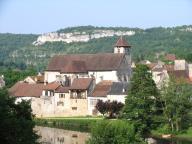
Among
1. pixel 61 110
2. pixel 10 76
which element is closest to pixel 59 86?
pixel 61 110

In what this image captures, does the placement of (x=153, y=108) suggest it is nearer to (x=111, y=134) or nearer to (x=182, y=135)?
(x=182, y=135)

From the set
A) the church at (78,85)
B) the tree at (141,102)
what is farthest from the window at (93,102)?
the tree at (141,102)

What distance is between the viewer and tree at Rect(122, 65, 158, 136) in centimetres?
4416

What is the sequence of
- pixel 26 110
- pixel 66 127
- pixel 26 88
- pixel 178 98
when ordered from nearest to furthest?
pixel 26 110
pixel 178 98
pixel 66 127
pixel 26 88

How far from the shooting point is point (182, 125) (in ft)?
166

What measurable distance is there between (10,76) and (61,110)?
28750mm

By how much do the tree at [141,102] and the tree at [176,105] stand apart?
11.9 ft

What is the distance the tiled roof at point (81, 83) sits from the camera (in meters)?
66.1

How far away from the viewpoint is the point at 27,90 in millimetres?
69438

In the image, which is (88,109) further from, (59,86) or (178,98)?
(178,98)

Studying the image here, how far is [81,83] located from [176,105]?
1902cm

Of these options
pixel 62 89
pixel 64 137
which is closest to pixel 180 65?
pixel 62 89

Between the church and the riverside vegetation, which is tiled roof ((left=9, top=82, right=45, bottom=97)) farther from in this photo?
the riverside vegetation

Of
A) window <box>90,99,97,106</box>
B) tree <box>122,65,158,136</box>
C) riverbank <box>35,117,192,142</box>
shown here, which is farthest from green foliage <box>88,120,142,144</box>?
window <box>90,99,97,106</box>
